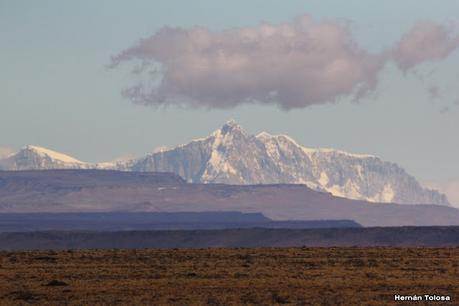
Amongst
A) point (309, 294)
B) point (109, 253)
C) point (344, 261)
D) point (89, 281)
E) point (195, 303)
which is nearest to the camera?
point (195, 303)

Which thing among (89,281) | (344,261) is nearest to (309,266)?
(344,261)

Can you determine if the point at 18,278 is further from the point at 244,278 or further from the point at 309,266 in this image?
the point at 309,266

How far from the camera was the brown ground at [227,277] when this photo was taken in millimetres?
67062

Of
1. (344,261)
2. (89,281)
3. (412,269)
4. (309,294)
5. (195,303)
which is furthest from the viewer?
(344,261)

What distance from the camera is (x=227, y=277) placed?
261 ft

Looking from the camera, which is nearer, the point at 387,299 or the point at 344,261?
the point at 387,299

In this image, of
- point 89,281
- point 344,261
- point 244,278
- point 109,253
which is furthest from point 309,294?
point 109,253

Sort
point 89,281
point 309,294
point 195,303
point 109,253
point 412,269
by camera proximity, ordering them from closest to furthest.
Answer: point 195,303, point 309,294, point 89,281, point 412,269, point 109,253

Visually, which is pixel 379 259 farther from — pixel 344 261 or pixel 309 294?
pixel 309 294

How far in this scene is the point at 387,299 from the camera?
2576 inches

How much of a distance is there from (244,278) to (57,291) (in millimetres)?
12975

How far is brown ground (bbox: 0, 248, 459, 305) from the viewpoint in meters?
67.1

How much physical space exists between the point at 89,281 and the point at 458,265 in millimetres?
28065

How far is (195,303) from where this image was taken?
64375mm
